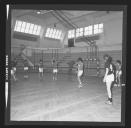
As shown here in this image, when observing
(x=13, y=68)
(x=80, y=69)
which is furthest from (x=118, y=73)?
(x=13, y=68)

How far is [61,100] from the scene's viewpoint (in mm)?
3314

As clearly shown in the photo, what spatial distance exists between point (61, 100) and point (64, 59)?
0.97 metres

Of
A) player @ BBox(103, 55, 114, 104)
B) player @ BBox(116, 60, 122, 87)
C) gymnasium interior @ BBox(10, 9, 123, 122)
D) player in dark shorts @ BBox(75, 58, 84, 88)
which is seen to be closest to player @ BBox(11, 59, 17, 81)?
gymnasium interior @ BBox(10, 9, 123, 122)

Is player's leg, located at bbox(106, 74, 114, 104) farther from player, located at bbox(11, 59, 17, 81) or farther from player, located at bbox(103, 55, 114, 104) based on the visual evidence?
player, located at bbox(11, 59, 17, 81)

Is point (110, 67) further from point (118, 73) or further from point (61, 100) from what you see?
point (61, 100)

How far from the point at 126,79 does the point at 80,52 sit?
45.8 inches

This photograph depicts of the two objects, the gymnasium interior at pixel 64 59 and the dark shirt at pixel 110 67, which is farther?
the dark shirt at pixel 110 67

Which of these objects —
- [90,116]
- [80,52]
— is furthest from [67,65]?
[90,116]

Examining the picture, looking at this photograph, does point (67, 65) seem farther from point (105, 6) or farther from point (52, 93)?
point (105, 6)

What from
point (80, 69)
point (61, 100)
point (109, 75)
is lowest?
point (61, 100)

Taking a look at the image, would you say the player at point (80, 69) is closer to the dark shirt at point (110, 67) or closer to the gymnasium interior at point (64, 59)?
the gymnasium interior at point (64, 59)

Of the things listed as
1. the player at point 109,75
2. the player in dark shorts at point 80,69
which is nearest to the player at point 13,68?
the player in dark shorts at point 80,69

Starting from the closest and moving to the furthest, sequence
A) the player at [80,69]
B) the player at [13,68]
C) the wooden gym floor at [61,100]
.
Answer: the wooden gym floor at [61,100]
the player at [13,68]
the player at [80,69]

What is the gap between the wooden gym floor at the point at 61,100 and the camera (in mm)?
2984
